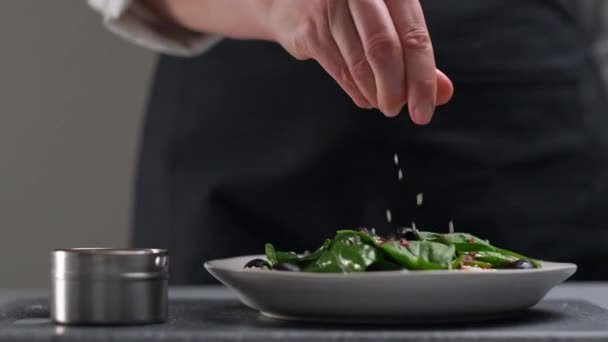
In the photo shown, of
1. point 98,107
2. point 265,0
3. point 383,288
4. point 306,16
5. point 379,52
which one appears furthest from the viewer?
point 98,107

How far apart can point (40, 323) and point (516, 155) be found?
→ 3.84 ft

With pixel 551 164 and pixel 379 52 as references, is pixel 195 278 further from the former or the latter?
pixel 379 52

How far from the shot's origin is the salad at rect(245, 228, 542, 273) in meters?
0.90

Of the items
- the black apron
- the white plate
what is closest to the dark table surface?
the white plate

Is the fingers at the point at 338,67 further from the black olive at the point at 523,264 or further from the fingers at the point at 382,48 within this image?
the black olive at the point at 523,264

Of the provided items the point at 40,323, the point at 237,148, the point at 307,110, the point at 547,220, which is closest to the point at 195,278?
the point at 237,148

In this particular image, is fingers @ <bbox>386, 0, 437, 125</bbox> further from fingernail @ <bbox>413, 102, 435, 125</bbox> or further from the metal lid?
the metal lid

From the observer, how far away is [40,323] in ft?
2.98

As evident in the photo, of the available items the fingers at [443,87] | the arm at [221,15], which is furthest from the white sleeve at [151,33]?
the fingers at [443,87]

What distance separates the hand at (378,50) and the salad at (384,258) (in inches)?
6.4

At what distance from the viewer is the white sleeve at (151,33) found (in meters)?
1.93

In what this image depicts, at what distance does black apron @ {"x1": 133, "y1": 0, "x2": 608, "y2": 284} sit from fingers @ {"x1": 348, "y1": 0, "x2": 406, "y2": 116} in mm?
762

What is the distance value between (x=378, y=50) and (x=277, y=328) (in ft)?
1.14

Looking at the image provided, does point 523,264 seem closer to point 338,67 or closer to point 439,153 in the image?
point 338,67
